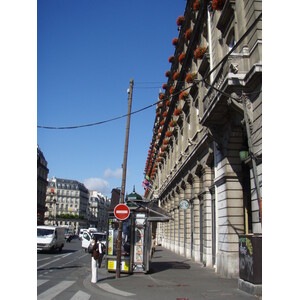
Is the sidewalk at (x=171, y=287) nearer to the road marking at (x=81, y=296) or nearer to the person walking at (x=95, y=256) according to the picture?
the person walking at (x=95, y=256)

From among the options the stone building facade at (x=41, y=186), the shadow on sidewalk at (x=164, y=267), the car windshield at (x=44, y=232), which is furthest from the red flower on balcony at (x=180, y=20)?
the stone building facade at (x=41, y=186)

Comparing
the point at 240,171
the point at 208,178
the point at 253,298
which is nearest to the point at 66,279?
the point at 253,298

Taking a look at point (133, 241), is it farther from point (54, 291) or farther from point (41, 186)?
point (41, 186)

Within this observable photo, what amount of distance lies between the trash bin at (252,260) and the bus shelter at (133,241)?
5715 mm

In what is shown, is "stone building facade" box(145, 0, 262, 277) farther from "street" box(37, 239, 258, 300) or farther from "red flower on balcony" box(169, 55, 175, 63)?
"red flower on balcony" box(169, 55, 175, 63)

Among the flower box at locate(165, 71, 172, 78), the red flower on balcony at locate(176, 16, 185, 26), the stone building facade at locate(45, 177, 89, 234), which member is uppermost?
the red flower on balcony at locate(176, 16, 185, 26)

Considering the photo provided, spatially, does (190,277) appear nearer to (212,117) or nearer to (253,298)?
(253,298)

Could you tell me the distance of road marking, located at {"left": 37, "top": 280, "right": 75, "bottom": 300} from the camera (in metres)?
9.34

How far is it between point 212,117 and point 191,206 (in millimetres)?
11093

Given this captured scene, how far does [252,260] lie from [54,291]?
225 inches

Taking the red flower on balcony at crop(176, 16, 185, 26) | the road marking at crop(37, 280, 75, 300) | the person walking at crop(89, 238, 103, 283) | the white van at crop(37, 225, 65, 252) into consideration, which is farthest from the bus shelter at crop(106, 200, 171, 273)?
the red flower on balcony at crop(176, 16, 185, 26)

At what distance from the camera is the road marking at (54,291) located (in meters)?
9.34

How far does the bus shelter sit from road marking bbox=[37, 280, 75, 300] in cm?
274
